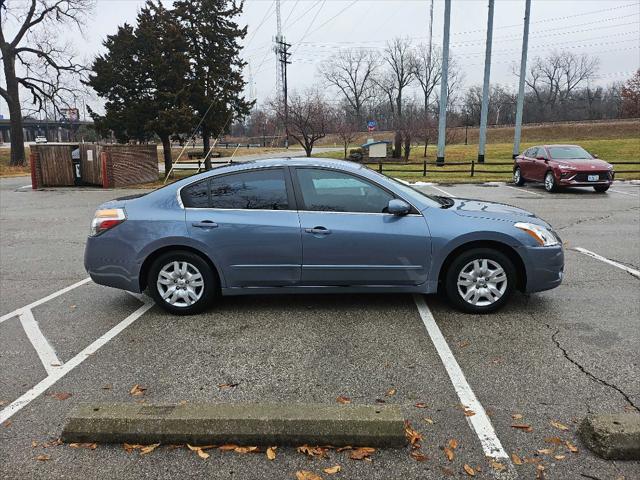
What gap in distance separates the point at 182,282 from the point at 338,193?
5.76 ft

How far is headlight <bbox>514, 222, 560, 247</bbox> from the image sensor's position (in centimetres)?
473

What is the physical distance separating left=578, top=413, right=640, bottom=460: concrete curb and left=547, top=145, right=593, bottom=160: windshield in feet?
52.6

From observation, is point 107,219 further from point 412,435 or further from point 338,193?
point 412,435

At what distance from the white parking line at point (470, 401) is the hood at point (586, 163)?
13739 millimetres

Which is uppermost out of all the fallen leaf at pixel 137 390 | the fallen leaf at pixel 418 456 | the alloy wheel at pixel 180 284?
the alloy wheel at pixel 180 284

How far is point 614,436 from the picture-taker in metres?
2.65

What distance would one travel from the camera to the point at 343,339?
4.31 metres

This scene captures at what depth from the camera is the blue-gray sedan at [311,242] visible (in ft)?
15.3

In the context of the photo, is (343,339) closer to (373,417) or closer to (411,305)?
(411,305)

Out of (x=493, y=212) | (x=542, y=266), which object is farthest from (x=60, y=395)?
(x=542, y=266)

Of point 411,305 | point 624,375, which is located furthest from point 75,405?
point 624,375

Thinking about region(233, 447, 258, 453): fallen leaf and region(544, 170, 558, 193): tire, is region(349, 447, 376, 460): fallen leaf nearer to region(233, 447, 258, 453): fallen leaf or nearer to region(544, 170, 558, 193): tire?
region(233, 447, 258, 453): fallen leaf

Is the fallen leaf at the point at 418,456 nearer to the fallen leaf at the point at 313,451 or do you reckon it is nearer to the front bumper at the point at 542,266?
the fallen leaf at the point at 313,451

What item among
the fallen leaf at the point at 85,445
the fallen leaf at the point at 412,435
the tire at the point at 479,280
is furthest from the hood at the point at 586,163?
the fallen leaf at the point at 85,445
